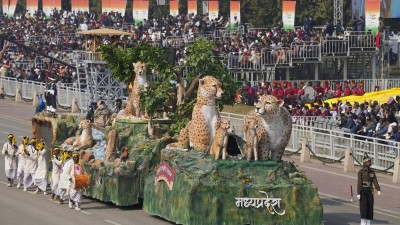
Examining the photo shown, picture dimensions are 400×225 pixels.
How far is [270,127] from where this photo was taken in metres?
27.6

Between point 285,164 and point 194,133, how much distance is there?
6.77 feet

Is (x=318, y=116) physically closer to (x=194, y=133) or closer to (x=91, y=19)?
(x=194, y=133)

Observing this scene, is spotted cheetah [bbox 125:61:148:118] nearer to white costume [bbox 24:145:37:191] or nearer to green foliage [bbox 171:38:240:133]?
green foliage [bbox 171:38:240:133]

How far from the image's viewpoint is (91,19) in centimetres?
8481

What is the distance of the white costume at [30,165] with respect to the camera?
3316cm

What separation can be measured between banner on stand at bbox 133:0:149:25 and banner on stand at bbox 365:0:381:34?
19.4m

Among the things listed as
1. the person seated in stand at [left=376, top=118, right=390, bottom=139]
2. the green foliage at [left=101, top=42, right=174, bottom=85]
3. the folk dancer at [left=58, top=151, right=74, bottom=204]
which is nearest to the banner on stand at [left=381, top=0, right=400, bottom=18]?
the person seated in stand at [left=376, top=118, right=390, bottom=139]

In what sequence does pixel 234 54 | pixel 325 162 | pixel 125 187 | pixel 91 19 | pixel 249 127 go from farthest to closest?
pixel 91 19 → pixel 234 54 → pixel 325 162 → pixel 125 187 → pixel 249 127

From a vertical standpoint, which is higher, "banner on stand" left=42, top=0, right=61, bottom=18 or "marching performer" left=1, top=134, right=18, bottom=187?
"banner on stand" left=42, top=0, right=61, bottom=18

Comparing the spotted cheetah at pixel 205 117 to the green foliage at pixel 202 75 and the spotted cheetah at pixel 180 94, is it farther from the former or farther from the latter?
the spotted cheetah at pixel 180 94

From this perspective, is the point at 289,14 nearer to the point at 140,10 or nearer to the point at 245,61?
the point at 245,61

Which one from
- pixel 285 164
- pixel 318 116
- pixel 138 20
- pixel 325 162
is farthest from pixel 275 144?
pixel 138 20

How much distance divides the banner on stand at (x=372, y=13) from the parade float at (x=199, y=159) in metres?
29.1

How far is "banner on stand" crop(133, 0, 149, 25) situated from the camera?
76750 millimetres
